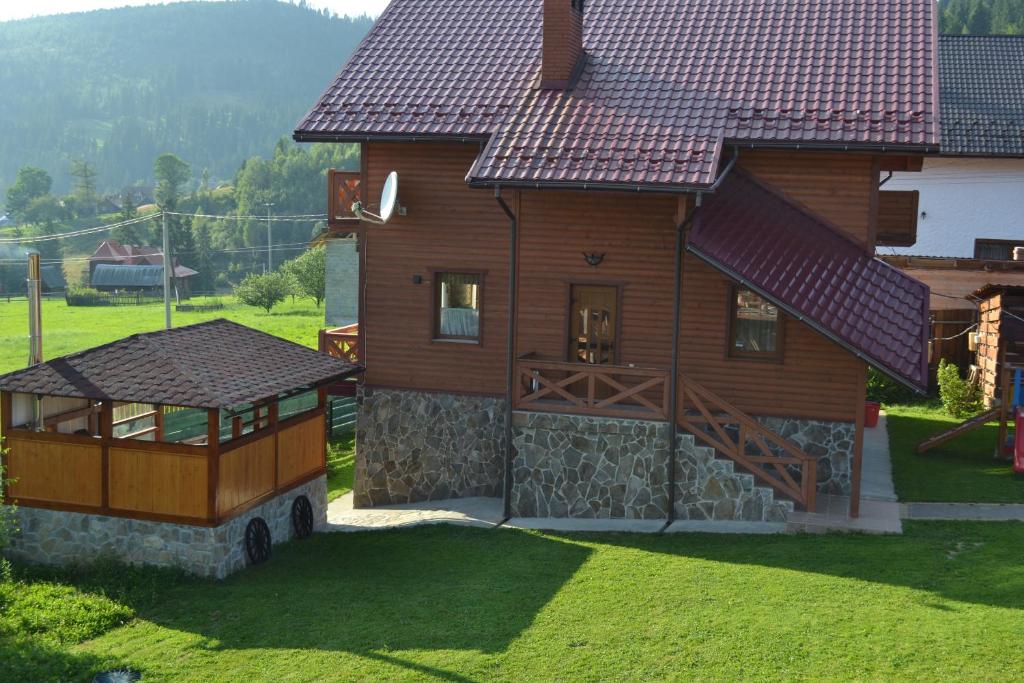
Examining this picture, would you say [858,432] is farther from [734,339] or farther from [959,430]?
[959,430]

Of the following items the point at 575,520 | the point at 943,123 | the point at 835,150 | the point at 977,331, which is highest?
the point at 943,123

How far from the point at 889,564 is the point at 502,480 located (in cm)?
675

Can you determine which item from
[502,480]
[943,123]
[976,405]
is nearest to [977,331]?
[976,405]

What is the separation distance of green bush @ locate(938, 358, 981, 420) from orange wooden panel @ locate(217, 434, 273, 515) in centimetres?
1427

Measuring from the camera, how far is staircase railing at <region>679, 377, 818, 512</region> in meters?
15.0

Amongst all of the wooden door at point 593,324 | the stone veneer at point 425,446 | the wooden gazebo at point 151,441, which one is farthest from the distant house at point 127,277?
the wooden gazebo at point 151,441

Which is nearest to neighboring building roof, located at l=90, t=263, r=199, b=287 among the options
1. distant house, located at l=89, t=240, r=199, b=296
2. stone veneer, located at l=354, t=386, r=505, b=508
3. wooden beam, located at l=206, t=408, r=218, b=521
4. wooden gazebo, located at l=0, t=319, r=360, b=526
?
distant house, located at l=89, t=240, r=199, b=296

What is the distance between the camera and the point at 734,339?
1642 centimetres

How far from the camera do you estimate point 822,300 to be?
598 inches

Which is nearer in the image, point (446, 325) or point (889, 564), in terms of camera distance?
point (889, 564)

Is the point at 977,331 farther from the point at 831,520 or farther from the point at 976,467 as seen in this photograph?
the point at 831,520

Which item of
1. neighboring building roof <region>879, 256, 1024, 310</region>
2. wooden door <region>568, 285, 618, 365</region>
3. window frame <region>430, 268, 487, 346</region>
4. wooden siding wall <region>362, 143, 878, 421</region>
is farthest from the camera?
neighboring building roof <region>879, 256, 1024, 310</region>

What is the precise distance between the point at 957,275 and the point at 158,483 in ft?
62.0

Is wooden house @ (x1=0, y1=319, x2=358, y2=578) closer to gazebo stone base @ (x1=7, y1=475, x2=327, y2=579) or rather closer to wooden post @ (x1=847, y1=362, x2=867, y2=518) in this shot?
gazebo stone base @ (x1=7, y1=475, x2=327, y2=579)
